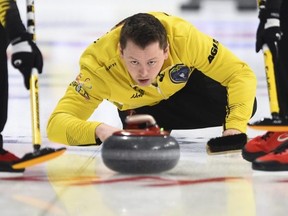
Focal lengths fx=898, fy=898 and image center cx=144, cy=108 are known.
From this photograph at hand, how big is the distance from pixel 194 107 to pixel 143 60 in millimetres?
967

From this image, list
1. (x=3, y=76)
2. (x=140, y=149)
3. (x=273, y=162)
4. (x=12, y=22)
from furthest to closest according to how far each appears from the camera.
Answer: (x=3, y=76) → (x=273, y=162) → (x=12, y=22) → (x=140, y=149)

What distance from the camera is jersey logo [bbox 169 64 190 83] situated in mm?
3791

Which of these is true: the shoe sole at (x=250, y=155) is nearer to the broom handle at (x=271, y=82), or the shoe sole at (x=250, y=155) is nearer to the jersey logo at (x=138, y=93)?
the broom handle at (x=271, y=82)

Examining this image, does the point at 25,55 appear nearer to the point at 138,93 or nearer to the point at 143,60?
the point at 143,60

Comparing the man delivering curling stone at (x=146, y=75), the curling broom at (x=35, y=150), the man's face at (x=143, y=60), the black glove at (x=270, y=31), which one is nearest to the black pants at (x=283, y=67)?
the black glove at (x=270, y=31)

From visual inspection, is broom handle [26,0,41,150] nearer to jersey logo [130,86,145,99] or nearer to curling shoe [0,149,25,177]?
curling shoe [0,149,25,177]

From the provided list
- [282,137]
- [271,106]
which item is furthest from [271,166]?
[282,137]

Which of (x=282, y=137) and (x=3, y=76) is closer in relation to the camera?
(x=3, y=76)

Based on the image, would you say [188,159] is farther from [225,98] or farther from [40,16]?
[40,16]

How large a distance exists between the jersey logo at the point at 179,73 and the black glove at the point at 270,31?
0.57 meters

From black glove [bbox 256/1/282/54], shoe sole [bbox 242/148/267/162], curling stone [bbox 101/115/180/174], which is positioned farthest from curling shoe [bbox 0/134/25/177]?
black glove [bbox 256/1/282/54]

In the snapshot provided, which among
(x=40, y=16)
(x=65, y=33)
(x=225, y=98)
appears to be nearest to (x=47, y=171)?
(x=225, y=98)

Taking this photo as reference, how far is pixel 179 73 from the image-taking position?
3.86 m

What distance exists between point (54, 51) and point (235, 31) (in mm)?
2979
